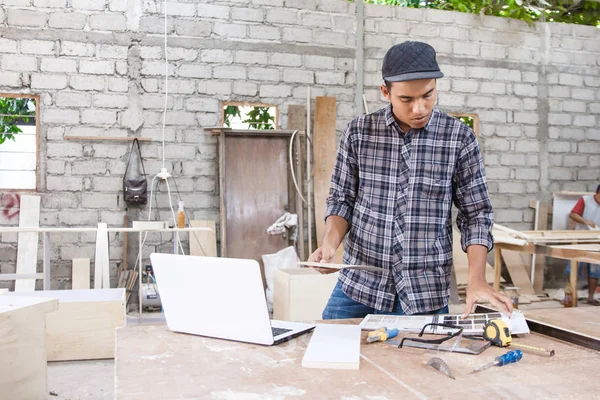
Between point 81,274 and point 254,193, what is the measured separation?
178cm

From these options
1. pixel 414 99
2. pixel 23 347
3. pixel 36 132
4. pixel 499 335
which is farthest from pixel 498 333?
pixel 36 132

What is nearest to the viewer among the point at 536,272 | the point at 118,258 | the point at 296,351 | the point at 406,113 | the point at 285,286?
the point at 296,351

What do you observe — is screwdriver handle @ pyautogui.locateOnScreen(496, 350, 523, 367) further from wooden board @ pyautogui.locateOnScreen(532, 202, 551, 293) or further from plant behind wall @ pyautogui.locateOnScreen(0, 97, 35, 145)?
wooden board @ pyautogui.locateOnScreen(532, 202, 551, 293)

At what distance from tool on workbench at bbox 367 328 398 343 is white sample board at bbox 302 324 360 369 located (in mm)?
36

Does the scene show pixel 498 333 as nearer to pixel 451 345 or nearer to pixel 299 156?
pixel 451 345

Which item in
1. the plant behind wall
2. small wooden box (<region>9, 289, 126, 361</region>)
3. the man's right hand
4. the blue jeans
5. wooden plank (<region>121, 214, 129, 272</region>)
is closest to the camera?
the man's right hand

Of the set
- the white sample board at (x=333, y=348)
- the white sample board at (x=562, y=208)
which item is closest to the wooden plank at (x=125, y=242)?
the white sample board at (x=333, y=348)

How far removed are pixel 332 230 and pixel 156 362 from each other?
2.86ft

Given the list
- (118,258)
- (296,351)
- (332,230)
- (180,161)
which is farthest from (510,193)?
(296,351)

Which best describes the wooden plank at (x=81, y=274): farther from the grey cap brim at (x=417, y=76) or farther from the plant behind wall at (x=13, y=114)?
the grey cap brim at (x=417, y=76)

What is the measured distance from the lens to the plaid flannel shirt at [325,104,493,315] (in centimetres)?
198

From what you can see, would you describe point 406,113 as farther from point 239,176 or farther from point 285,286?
point 239,176

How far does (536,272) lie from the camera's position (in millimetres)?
6668

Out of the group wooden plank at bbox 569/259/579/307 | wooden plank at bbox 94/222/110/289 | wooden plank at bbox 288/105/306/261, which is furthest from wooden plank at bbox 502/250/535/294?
wooden plank at bbox 94/222/110/289
